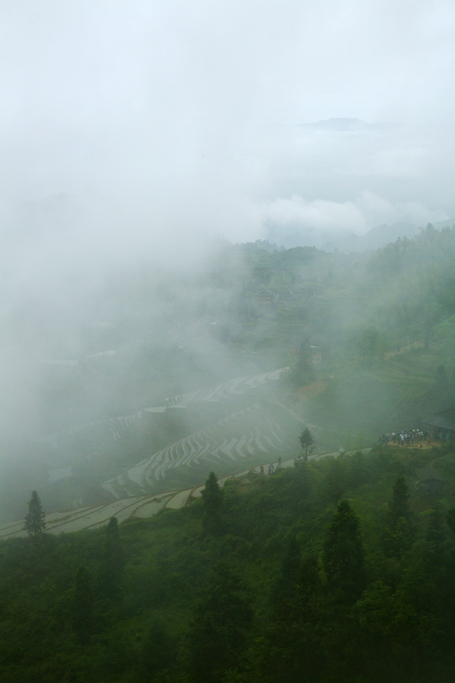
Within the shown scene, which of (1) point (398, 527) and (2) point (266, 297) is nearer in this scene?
(1) point (398, 527)

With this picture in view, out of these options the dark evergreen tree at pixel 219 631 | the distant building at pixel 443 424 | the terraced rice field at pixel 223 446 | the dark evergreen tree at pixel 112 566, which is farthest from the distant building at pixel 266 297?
the dark evergreen tree at pixel 219 631

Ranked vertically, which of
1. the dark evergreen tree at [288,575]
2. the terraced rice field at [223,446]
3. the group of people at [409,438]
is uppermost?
the terraced rice field at [223,446]

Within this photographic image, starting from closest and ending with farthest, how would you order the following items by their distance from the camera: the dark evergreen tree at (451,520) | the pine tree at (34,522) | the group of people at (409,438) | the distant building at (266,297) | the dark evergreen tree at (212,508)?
the dark evergreen tree at (451,520) → the dark evergreen tree at (212,508) → the pine tree at (34,522) → the group of people at (409,438) → the distant building at (266,297)

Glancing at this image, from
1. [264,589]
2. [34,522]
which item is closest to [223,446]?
[34,522]

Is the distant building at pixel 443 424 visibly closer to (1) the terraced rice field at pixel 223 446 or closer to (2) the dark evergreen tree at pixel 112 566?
(1) the terraced rice field at pixel 223 446

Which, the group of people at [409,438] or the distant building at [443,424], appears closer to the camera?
the distant building at [443,424]

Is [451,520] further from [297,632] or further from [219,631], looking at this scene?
[219,631]
